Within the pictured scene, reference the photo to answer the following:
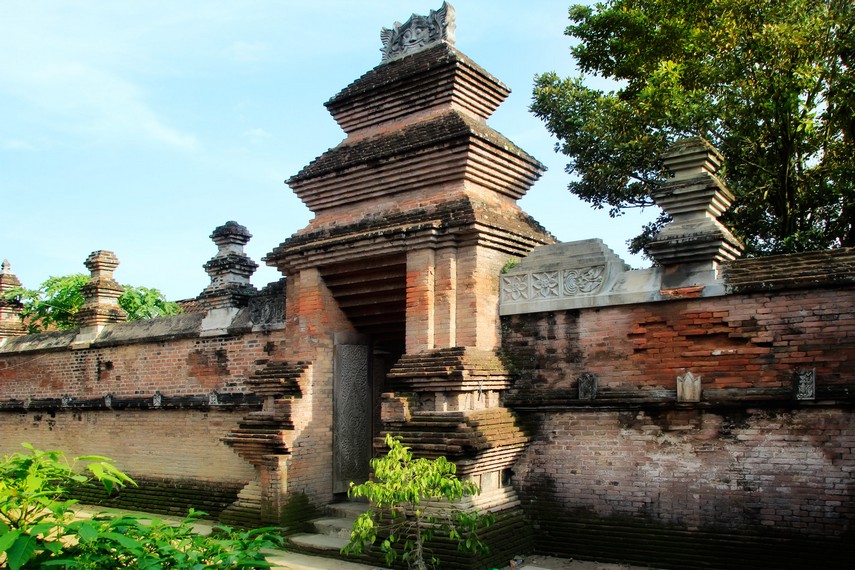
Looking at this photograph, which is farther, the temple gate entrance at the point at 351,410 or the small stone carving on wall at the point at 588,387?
the temple gate entrance at the point at 351,410

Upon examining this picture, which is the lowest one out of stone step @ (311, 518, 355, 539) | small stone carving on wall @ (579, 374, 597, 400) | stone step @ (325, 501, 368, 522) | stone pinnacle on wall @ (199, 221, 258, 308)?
stone step @ (311, 518, 355, 539)

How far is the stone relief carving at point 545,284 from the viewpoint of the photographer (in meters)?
9.46

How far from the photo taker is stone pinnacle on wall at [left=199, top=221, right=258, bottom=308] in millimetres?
12578

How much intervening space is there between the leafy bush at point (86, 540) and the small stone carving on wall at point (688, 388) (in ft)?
18.1

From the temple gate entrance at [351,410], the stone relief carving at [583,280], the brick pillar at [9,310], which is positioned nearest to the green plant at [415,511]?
the temple gate entrance at [351,410]

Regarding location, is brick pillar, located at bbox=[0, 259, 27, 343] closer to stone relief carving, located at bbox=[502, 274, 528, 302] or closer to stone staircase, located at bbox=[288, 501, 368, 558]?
stone staircase, located at bbox=[288, 501, 368, 558]

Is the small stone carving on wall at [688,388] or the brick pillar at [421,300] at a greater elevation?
the brick pillar at [421,300]

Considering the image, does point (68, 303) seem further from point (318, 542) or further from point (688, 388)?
point (688, 388)

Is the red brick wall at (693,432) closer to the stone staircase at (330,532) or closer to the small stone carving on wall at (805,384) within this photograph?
the small stone carving on wall at (805,384)

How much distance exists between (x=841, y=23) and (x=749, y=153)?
7.87ft

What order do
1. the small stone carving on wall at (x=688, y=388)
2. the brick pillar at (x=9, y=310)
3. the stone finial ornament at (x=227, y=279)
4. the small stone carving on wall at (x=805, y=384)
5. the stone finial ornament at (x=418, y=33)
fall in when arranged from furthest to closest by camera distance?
1. the brick pillar at (x=9, y=310)
2. the stone finial ornament at (x=227, y=279)
3. the stone finial ornament at (x=418, y=33)
4. the small stone carving on wall at (x=688, y=388)
5. the small stone carving on wall at (x=805, y=384)

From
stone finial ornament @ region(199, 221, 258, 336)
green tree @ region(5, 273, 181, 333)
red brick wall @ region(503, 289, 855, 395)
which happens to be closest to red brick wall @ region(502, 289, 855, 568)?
red brick wall @ region(503, 289, 855, 395)

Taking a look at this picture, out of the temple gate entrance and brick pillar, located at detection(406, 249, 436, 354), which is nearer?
brick pillar, located at detection(406, 249, 436, 354)

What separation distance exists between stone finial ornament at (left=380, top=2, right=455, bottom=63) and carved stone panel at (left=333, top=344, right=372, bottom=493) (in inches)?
161
